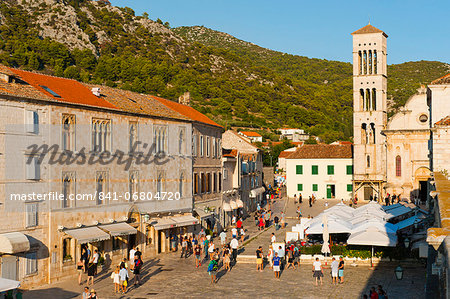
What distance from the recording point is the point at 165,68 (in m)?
139

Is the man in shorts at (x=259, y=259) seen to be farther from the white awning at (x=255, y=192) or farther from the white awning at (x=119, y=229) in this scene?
the white awning at (x=255, y=192)

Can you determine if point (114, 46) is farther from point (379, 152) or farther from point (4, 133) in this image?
point (4, 133)

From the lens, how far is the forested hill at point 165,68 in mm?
124500

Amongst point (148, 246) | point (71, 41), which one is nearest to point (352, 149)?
point (148, 246)

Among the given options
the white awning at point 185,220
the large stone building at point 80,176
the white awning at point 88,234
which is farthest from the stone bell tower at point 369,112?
the white awning at point 88,234

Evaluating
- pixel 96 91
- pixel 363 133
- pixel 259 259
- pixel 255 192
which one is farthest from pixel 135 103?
pixel 363 133

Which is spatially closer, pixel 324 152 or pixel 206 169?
pixel 206 169

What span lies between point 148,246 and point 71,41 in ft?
356

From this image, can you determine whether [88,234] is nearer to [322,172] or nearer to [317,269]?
[317,269]

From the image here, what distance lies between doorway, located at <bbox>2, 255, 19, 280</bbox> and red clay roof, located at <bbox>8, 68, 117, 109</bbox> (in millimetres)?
8222

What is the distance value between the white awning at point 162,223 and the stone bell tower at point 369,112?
126 ft

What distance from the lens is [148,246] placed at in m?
35.0

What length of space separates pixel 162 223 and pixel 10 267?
12620 mm

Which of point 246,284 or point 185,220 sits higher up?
→ point 185,220
